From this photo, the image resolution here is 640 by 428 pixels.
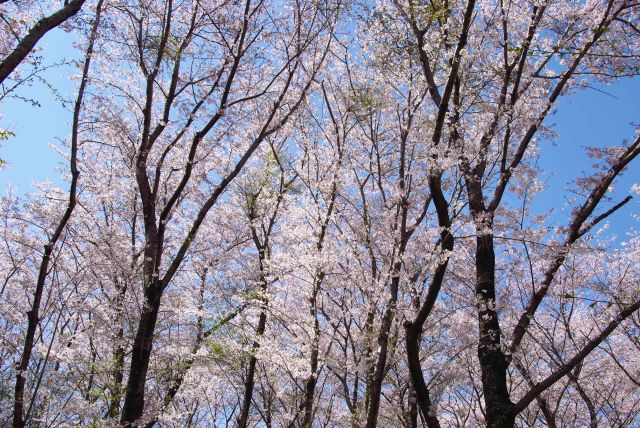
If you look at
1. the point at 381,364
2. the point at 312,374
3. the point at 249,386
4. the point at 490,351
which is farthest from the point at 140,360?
the point at 490,351

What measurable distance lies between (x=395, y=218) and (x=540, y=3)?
3.76 metres

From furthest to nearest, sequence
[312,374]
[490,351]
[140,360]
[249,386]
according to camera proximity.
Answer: [249,386]
[312,374]
[140,360]
[490,351]

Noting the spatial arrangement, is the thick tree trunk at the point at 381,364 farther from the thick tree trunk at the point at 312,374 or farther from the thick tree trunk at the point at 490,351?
the thick tree trunk at the point at 312,374

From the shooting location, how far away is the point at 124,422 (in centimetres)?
618

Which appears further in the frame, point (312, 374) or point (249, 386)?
point (249, 386)

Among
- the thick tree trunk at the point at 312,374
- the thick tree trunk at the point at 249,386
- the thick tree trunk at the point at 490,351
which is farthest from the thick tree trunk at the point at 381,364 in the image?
the thick tree trunk at the point at 249,386

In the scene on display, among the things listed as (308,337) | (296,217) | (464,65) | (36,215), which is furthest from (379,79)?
(36,215)

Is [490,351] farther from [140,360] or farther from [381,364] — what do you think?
[140,360]

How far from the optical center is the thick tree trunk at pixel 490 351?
4.61m

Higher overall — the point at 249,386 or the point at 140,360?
the point at 249,386

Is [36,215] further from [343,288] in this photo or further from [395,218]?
[395,218]

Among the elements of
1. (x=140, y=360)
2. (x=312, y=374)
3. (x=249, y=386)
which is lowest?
(x=140, y=360)

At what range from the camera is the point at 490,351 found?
16.3ft

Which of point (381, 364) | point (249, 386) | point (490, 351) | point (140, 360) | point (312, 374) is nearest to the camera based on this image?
point (490, 351)
